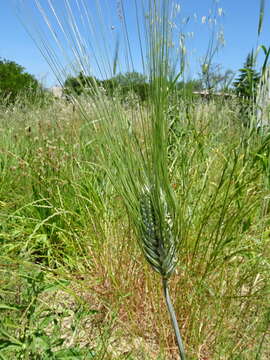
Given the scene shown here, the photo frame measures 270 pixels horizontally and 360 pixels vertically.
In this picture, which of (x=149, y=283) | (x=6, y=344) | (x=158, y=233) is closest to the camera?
(x=158, y=233)

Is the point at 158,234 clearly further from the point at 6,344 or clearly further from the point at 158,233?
the point at 6,344

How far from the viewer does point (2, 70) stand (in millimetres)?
12008

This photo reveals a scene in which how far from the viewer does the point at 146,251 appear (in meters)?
0.77

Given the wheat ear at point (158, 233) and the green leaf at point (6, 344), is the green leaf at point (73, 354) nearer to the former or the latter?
the green leaf at point (6, 344)

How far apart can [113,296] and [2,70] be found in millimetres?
12426

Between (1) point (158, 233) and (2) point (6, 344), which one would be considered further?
(2) point (6, 344)

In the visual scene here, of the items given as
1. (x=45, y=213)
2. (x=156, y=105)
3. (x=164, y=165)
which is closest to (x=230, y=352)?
(x=164, y=165)

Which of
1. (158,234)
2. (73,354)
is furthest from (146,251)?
(73,354)

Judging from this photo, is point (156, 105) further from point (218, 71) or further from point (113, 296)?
point (113, 296)

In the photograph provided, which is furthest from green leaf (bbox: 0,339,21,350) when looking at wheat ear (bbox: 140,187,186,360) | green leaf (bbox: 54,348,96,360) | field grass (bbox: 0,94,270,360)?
wheat ear (bbox: 140,187,186,360)

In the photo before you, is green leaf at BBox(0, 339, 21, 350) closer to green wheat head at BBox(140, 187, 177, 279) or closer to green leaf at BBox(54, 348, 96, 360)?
green leaf at BBox(54, 348, 96, 360)

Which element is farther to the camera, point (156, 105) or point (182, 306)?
point (182, 306)

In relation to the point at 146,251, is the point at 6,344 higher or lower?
lower

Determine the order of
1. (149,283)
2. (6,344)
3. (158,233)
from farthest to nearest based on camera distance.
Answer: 1. (149,283)
2. (6,344)
3. (158,233)
